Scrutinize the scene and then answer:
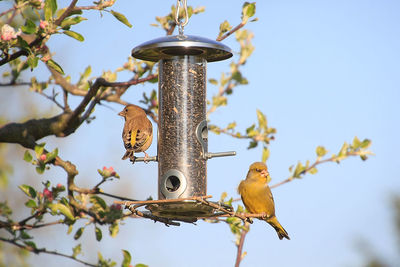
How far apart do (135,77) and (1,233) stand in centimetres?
401

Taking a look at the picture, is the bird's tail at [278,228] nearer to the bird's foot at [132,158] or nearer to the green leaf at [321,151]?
the green leaf at [321,151]

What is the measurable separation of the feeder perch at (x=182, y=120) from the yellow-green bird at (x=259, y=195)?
2.66ft

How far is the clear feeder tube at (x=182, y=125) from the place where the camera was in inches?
225

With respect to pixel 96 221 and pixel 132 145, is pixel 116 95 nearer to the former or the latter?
pixel 132 145

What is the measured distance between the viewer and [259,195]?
6.46 metres

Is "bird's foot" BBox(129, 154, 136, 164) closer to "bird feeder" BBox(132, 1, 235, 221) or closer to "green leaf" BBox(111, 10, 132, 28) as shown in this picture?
"bird feeder" BBox(132, 1, 235, 221)

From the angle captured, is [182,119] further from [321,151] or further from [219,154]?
[321,151]

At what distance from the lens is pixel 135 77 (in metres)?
6.53

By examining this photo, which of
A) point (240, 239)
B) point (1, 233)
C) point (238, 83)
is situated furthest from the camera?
point (1, 233)

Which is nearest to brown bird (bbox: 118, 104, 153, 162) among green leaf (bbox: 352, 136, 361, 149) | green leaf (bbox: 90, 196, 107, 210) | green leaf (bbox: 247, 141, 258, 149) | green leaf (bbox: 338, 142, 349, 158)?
green leaf (bbox: 90, 196, 107, 210)

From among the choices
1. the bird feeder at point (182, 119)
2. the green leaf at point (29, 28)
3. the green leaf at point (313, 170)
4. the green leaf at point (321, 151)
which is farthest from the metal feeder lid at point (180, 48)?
the green leaf at point (313, 170)

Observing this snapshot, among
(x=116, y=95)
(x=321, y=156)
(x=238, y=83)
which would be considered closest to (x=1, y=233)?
(x=116, y=95)

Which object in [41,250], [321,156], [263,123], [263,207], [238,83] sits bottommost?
[41,250]

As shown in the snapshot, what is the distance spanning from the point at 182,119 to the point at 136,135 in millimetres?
498
